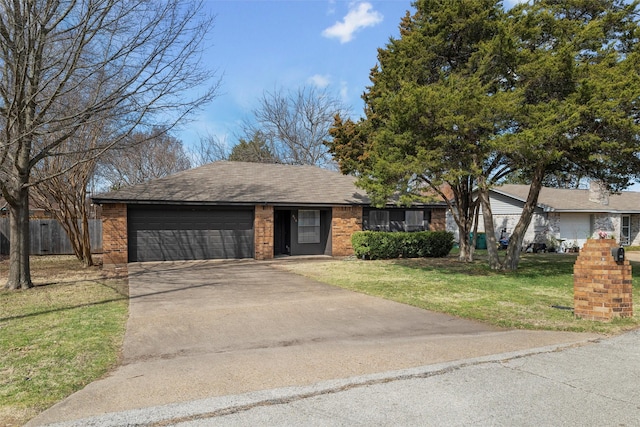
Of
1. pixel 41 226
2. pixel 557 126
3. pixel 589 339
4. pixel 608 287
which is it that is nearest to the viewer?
pixel 589 339

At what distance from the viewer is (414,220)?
20578 mm

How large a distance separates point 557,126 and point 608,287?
421 centimetres

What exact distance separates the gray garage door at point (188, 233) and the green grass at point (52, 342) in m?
5.76

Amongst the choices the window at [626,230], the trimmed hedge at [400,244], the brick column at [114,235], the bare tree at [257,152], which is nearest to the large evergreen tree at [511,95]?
the trimmed hedge at [400,244]

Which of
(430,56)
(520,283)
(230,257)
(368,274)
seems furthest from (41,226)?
(520,283)

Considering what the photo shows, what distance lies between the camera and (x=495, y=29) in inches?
493

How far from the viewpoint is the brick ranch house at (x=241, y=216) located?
15.9 meters

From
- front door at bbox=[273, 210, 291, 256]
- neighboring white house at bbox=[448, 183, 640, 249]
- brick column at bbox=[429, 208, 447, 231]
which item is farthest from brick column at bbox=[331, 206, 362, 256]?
neighboring white house at bbox=[448, 183, 640, 249]

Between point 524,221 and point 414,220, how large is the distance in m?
7.02

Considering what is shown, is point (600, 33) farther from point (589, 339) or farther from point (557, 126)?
point (589, 339)

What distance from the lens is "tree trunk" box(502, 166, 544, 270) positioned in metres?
13.4

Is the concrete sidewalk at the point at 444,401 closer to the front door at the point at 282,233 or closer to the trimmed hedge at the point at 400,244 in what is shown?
the trimmed hedge at the point at 400,244

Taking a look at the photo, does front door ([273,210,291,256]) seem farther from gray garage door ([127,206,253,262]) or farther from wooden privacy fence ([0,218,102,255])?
wooden privacy fence ([0,218,102,255])

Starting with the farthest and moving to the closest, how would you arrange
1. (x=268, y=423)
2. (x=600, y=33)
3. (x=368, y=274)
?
(x=368, y=274) → (x=600, y=33) → (x=268, y=423)
